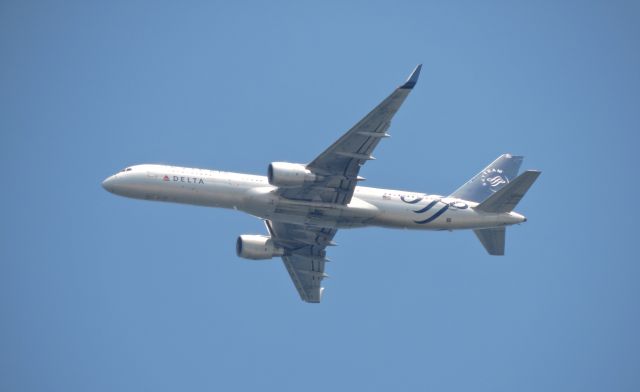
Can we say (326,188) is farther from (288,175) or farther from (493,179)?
(493,179)

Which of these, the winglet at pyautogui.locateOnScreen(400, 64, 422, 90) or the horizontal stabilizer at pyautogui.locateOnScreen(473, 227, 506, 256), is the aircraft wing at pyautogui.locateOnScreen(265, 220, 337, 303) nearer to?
the horizontal stabilizer at pyautogui.locateOnScreen(473, 227, 506, 256)

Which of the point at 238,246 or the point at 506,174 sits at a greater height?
the point at 506,174

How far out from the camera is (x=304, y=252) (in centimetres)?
8131

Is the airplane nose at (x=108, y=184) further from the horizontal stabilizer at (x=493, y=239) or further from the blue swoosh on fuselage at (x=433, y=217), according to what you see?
the horizontal stabilizer at (x=493, y=239)

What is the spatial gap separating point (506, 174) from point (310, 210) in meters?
19.3

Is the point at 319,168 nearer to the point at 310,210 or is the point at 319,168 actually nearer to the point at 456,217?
the point at 310,210

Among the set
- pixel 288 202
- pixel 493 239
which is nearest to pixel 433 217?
pixel 493 239

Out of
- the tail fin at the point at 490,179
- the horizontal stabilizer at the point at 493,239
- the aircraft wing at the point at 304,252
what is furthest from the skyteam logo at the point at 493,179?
the aircraft wing at the point at 304,252

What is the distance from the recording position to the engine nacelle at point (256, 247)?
78.4 metres

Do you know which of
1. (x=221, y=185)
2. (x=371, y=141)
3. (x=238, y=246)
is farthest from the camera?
(x=238, y=246)

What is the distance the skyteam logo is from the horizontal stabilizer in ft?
15.2

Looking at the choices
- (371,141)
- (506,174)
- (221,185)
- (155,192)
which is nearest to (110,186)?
(155,192)

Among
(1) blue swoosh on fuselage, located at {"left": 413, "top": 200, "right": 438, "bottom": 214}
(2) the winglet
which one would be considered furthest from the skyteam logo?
(2) the winglet

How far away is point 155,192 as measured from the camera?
69.8 meters
